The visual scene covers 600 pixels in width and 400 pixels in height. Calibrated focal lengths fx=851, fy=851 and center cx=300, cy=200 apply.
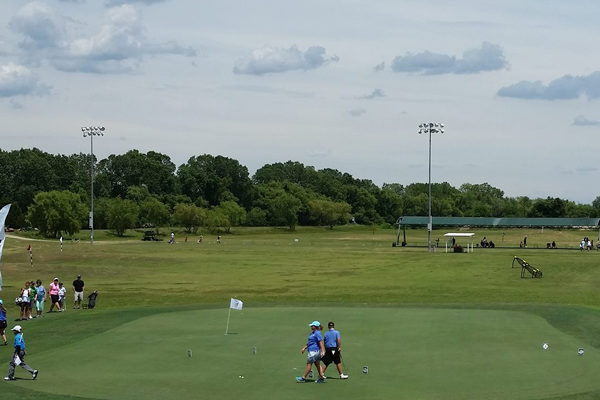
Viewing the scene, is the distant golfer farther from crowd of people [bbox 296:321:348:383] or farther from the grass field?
the grass field

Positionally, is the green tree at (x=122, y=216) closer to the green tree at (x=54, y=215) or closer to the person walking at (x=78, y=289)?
the green tree at (x=54, y=215)

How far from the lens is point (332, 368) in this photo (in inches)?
1153

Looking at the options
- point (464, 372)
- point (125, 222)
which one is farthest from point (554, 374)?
point (125, 222)

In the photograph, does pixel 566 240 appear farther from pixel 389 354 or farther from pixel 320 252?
pixel 389 354

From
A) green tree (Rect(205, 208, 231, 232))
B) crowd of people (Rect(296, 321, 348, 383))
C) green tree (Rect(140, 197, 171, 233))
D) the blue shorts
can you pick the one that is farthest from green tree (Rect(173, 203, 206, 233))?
the blue shorts

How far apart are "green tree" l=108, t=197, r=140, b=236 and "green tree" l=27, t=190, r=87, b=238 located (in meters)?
11.7

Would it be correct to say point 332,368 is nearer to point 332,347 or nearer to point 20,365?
point 332,347

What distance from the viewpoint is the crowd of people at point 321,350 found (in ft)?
87.9

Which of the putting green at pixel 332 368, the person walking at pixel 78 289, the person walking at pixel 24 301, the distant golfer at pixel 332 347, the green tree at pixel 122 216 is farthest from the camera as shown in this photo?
the green tree at pixel 122 216

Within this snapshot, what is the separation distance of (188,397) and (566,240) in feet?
443

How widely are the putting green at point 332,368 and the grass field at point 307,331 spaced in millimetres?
74

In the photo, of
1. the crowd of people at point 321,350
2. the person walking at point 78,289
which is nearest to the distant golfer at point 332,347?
the crowd of people at point 321,350

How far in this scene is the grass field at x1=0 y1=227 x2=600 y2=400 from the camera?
26547 millimetres

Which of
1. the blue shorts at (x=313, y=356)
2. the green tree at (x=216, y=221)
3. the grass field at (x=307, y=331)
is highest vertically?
the green tree at (x=216, y=221)
